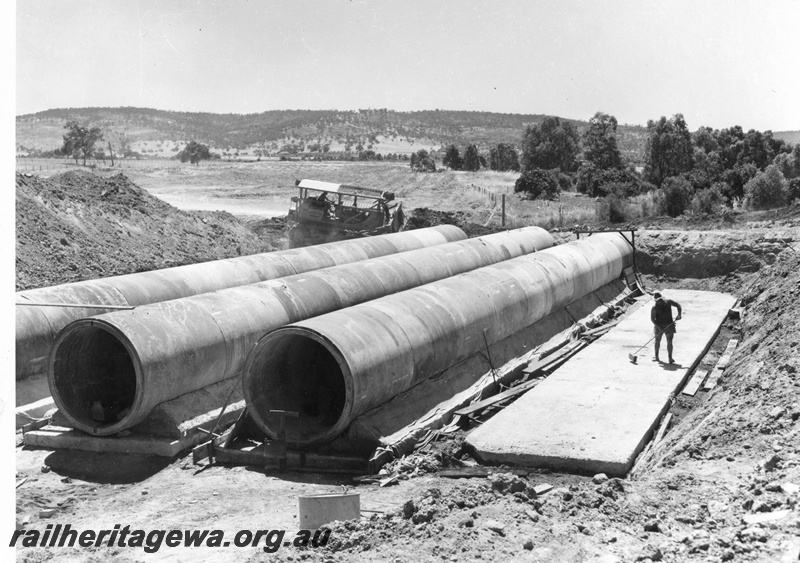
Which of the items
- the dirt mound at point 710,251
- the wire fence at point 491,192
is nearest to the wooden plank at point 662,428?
the dirt mound at point 710,251

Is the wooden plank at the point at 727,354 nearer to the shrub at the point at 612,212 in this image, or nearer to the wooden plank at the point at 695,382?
the wooden plank at the point at 695,382

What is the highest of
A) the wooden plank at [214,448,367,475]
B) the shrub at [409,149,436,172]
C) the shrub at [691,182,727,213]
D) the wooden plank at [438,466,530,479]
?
the shrub at [409,149,436,172]

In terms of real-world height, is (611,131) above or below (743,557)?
above

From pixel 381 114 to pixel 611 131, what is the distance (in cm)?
9088

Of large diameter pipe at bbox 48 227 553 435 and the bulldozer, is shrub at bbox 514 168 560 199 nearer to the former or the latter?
the bulldozer

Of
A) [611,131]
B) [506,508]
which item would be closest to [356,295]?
[506,508]

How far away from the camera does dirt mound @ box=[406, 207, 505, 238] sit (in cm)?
3225

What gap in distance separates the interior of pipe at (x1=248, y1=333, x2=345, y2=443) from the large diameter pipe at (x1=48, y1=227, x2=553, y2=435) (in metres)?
1.14

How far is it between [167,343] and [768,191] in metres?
35.4

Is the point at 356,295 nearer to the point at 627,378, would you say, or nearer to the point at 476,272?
the point at 476,272

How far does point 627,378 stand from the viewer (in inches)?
547

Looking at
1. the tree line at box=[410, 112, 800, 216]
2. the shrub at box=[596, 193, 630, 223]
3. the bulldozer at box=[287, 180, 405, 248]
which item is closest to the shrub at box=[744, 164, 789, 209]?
the tree line at box=[410, 112, 800, 216]

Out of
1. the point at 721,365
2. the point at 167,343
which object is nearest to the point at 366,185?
the point at 721,365
